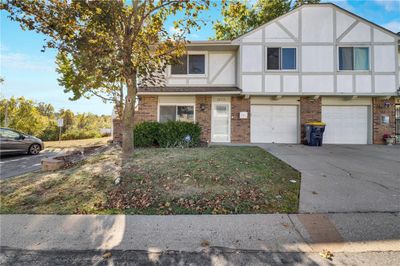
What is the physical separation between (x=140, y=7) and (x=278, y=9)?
15.5 m

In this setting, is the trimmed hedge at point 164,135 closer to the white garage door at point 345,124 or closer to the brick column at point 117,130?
the brick column at point 117,130

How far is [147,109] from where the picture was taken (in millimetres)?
12055

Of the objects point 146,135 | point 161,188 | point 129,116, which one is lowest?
point 161,188

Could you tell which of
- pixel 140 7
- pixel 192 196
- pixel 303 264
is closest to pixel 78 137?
pixel 140 7

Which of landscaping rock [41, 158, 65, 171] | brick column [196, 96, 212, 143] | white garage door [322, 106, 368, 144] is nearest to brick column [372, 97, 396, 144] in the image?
white garage door [322, 106, 368, 144]

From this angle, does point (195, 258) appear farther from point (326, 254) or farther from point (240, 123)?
point (240, 123)

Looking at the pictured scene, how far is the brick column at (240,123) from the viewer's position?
1186 centimetres

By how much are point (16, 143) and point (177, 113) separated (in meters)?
8.06

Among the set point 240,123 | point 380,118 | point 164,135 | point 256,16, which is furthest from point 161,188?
point 256,16

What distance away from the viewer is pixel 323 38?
11227mm

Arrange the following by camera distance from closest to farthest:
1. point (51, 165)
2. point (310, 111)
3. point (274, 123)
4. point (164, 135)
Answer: point (51, 165), point (164, 135), point (310, 111), point (274, 123)

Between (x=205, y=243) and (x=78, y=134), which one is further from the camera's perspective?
(x=78, y=134)

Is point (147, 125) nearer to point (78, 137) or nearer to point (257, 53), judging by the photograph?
point (257, 53)

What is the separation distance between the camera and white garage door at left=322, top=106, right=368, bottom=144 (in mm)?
11852
